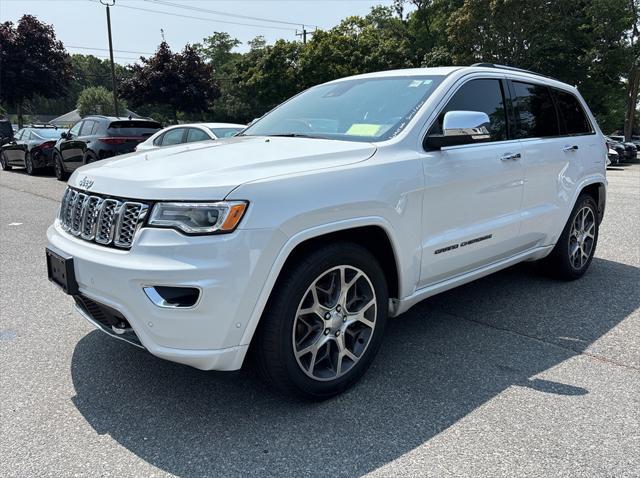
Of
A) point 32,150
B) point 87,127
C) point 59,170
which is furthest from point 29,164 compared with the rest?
point 87,127

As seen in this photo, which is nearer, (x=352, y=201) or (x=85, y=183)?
(x=352, y=201)

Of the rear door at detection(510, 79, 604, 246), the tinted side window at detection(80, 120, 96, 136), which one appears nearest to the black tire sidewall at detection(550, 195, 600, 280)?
the rear door at detection(510, 79, 604, 246)

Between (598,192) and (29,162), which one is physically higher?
(598,192)

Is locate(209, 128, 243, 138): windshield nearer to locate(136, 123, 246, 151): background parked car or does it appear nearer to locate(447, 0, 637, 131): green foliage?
locate(136, 123, 246, 151): background parked car

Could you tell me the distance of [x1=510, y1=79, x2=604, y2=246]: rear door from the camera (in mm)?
4199

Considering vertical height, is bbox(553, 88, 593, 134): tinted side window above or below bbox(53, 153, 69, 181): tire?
above

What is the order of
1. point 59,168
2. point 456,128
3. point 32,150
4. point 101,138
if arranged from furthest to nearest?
point 32,150 → point 59,168 → point 101,138 → point 456,128

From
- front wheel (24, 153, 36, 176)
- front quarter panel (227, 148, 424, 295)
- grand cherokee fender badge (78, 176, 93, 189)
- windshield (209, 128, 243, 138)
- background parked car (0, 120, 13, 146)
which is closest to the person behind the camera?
front quarter panel (227, 148, 424, 295)

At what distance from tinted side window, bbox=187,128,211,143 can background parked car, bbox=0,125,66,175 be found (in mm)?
7173

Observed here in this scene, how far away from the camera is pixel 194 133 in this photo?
393 inches

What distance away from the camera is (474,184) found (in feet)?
11.8

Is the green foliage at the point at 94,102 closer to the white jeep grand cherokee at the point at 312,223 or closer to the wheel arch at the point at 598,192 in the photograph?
the wheel arch at the point at 598,192

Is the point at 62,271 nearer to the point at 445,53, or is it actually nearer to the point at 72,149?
the point at 72,149

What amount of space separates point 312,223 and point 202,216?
1.75 feet
